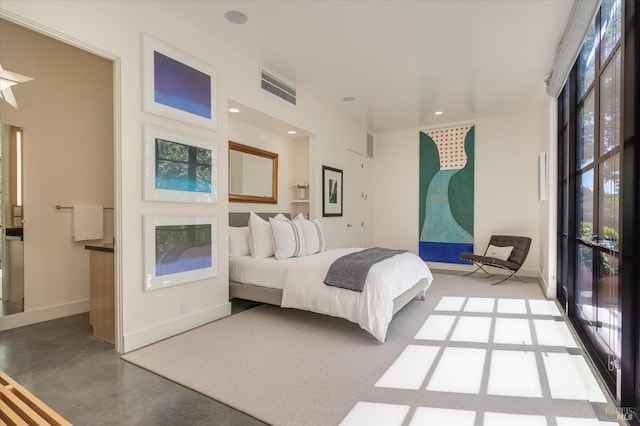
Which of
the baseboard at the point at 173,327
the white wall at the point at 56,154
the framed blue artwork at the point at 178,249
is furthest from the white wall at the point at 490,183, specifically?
the white wall at the point at 56,154

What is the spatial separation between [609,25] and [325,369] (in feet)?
10.8

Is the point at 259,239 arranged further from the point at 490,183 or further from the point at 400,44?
the point at 490,183

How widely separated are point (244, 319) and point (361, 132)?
4605 millimetres

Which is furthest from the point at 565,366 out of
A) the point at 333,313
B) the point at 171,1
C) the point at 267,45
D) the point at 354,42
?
the point at 171,1

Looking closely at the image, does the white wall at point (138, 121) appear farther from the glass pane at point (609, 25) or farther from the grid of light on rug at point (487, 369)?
the glass pane at point (609, 25)

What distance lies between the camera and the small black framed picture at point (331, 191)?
5.48m

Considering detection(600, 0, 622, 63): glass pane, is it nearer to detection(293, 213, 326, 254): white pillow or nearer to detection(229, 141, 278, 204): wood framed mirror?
detection(293, 213, 326, 254): white pillow

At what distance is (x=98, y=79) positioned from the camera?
13.6 ft

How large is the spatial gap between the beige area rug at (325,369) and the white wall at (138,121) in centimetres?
24

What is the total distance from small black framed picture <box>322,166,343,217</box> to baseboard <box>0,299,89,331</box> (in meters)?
3.49

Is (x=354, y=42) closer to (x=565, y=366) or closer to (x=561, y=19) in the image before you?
(x=561, y=19)

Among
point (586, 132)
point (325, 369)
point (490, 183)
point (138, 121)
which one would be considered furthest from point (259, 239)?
point (490, 183)

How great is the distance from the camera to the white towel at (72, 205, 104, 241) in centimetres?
388

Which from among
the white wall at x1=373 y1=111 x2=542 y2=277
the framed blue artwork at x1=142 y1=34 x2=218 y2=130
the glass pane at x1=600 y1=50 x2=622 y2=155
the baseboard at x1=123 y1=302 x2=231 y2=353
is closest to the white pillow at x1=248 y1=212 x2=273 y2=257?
the baseboard at x1=123 y1=302 x2=231 y2=353
